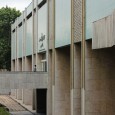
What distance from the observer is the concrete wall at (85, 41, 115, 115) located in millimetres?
31531

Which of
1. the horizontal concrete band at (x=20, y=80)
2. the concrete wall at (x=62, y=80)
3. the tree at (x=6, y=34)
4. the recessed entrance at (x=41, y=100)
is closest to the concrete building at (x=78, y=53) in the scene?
the concrete wall at (x=62, y=80)

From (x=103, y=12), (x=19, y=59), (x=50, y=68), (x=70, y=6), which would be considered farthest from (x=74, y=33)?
(x=19, y=59)

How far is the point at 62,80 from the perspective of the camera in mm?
41156

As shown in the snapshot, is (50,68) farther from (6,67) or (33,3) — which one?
(6,67)

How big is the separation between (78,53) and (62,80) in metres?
6.90

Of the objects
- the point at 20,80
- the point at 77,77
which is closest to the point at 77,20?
the point at 77,77

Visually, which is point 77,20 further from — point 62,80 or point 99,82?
point 62,80

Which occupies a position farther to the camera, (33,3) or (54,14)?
(33,3)

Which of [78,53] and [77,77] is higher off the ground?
[78,53]

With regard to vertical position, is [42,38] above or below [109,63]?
above

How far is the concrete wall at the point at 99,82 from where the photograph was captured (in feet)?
103

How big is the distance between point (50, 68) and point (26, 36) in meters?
18.0

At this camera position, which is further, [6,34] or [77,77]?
[6,34]

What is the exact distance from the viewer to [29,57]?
60.1 m
